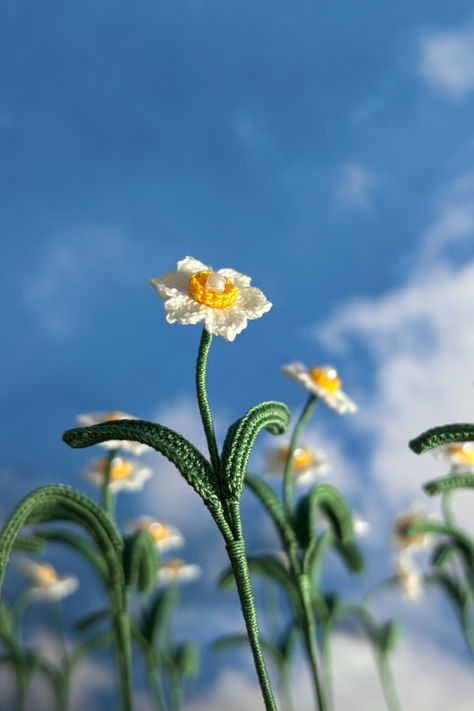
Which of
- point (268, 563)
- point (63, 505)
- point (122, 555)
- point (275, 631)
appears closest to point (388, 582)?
point (275, 631)

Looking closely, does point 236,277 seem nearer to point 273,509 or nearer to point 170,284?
point 170,284

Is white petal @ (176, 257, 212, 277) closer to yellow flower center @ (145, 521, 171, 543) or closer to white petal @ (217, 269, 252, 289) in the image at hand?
white petal @ (217, 269, 252, 289)

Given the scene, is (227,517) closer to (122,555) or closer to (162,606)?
(122,555)

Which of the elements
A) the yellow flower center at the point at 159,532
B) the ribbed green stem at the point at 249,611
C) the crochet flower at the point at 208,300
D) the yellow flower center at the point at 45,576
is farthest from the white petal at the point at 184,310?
the yellow flower center at the point at 45,576

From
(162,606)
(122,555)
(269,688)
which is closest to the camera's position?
(269,688)

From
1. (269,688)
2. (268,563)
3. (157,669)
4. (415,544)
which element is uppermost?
(415,544)

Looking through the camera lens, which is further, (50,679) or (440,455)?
(50,679)

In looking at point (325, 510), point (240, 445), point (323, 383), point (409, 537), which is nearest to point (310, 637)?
point (325, 510)
